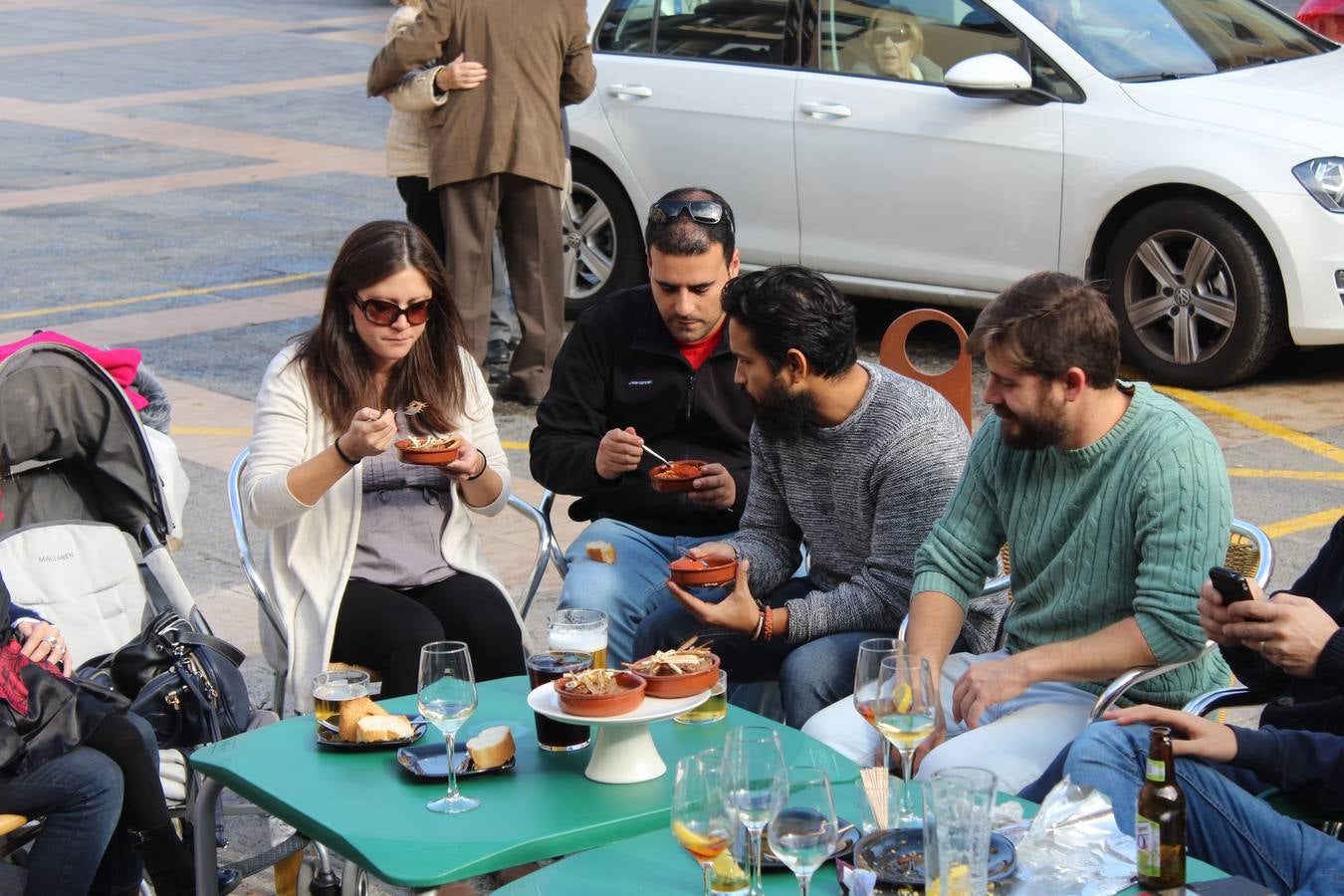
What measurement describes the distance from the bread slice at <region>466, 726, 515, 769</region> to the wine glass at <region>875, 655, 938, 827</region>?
813mm

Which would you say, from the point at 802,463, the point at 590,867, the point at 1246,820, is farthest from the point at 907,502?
the point at 590,867

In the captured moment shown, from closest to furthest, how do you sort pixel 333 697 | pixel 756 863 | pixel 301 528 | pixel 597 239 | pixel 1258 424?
→ pixel 756 863
pixel 333 697
pixel 301 528
pixel 1258 424
pixel 597 239

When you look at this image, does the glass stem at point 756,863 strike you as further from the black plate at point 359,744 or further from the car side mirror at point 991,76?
the car side mirror at point 991,76

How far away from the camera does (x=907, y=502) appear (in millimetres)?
4492

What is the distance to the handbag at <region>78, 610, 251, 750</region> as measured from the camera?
14.0 ft

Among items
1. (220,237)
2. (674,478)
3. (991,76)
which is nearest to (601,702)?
(674,478)

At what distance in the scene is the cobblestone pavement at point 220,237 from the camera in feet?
24.0

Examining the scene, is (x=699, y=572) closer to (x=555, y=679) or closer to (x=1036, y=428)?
(x=555, y=679)

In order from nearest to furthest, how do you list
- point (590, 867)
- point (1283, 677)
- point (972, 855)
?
point (972, 855)
point (590, 867)
point (1283, 677)

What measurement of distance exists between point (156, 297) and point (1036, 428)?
851 centimetres

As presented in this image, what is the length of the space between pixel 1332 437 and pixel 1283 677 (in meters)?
4.38

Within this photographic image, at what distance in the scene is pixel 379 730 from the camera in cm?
377

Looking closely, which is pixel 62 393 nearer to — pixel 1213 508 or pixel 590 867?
pixel 590 867

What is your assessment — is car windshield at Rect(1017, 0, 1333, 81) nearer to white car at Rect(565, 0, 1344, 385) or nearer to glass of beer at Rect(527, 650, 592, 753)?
white car at Rect(565, 0, 1344, 385)
